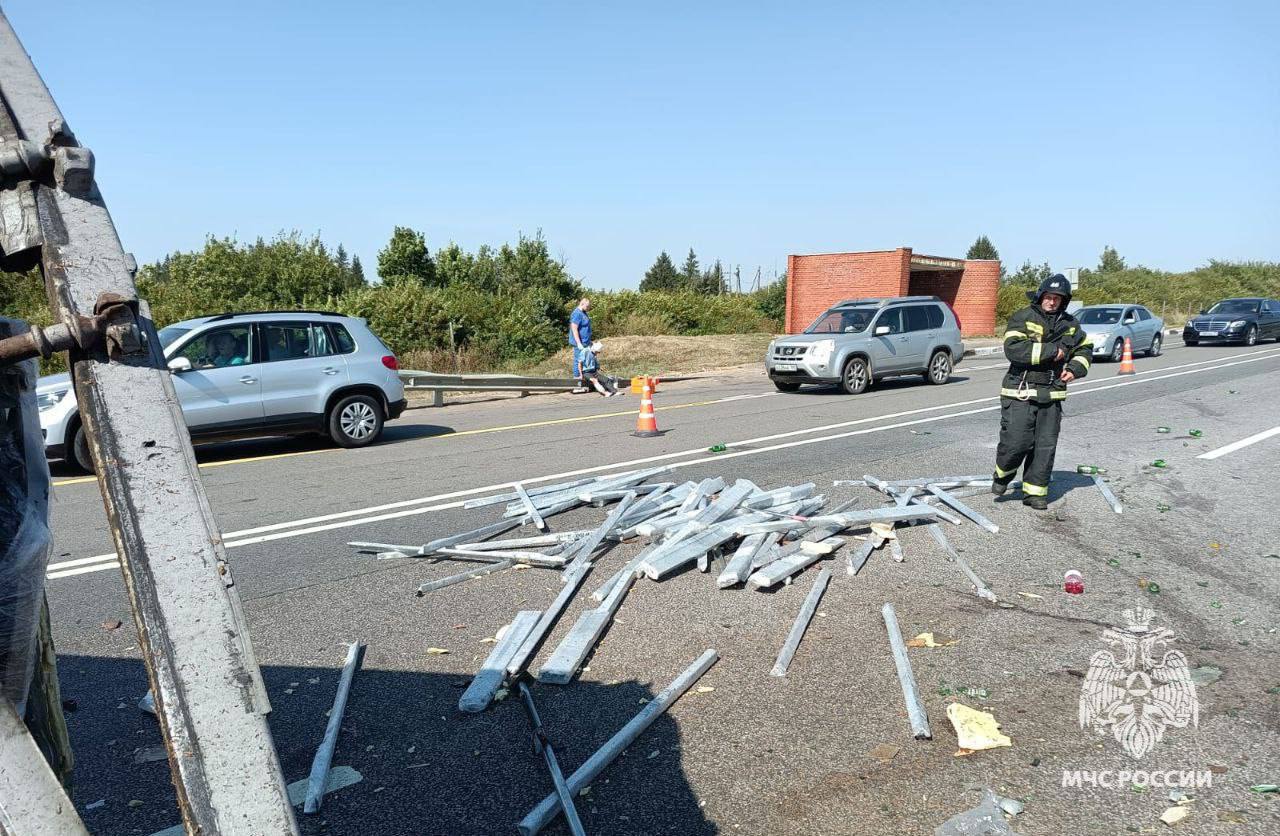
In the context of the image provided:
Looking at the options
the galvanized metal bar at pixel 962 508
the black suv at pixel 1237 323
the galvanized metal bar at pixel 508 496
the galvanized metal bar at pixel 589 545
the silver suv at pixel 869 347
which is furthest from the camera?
the black suv at pixel 1237 323

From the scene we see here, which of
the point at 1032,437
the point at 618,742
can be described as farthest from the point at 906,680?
the point at 1032,437

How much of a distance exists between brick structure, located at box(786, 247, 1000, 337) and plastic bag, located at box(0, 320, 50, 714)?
34369 millimetres

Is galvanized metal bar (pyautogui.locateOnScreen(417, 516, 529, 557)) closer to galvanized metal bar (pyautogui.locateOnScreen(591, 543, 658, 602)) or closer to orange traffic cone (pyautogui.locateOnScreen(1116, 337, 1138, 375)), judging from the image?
galvanized metal bar (pyautogui.locateOnScreen(591, 543, 658, 602))

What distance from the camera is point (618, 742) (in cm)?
353

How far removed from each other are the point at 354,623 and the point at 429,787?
1.93m

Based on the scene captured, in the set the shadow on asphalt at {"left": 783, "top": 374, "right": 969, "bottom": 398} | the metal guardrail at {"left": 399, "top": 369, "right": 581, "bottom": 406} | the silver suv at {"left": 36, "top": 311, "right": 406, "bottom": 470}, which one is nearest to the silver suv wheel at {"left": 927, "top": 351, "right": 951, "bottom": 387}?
the shadow on asphalt at {"left": 783, "top": 374, "right": 969, "bottom": 398}

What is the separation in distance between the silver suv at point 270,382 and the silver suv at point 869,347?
860 cm

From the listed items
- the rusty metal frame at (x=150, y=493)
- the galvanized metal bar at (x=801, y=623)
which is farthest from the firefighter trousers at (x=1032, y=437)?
the rusty metal frame at (x=150, y=493)

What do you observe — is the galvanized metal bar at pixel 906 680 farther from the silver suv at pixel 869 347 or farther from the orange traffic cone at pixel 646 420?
the silver suv at pixel 869 347

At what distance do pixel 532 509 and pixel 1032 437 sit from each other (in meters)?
4.26

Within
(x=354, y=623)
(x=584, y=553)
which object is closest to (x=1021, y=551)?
(x=584, y=553)

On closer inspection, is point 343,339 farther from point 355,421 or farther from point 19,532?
Answer: point 19,532

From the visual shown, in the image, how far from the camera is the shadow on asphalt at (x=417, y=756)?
3.11m

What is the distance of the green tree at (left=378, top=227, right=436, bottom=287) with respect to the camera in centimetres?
4591
